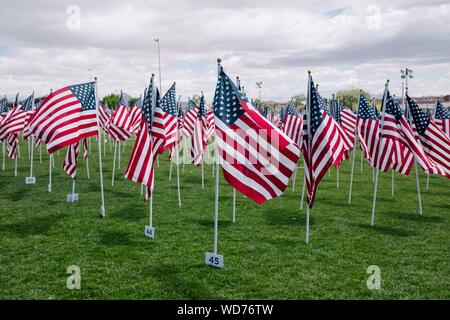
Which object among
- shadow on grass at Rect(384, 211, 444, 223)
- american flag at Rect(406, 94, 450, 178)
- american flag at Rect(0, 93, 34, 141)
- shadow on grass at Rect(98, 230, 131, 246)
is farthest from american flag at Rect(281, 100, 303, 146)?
american flag at Rect(0, 93, 34, 141)

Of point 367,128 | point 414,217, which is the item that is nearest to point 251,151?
point 367,128

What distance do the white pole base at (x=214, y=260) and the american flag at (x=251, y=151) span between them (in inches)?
66.3

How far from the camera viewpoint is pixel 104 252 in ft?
35.2

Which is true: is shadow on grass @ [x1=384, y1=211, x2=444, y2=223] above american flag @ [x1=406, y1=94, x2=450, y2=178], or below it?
below

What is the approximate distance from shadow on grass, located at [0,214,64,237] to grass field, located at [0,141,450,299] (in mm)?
55

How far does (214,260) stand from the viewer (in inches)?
380

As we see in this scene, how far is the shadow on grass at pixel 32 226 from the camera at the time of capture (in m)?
12.6

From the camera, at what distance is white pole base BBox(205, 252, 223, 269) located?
9.62 meters

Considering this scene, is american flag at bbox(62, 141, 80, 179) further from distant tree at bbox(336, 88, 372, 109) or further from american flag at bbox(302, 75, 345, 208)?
distant tree at bbox(336, 88, 372, 109)

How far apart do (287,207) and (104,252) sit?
7728mm

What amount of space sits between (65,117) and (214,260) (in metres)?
5.95

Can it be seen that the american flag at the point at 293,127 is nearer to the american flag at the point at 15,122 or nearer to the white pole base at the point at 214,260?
the white pole base at the point at 214,260
